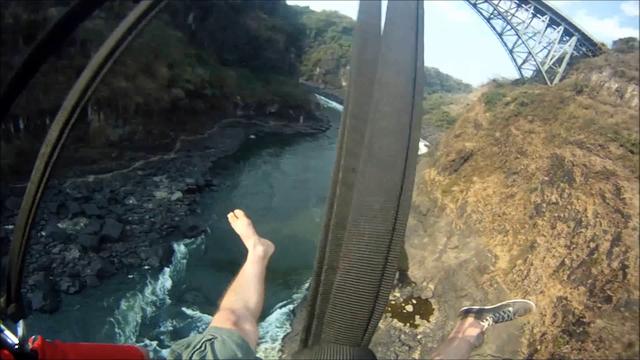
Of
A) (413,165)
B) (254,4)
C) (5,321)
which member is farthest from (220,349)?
(254,4)

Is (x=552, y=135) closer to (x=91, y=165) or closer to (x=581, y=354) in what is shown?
(x=581, y=354)

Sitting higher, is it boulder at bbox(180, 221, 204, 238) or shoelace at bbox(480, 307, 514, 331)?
shoelace at bbox(480, 307, 514, 331)

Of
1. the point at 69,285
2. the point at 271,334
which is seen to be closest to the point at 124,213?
the point at 69,285

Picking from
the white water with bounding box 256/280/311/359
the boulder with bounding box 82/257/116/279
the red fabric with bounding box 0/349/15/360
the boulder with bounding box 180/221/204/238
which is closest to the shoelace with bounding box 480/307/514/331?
the white water with bounding box 256/280/311/359

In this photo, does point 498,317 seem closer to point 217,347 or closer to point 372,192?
point 217,347

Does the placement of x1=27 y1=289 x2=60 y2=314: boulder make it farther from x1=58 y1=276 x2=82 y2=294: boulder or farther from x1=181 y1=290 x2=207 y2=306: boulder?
x1=181 y1=290 x2=207 y2=306: boulder

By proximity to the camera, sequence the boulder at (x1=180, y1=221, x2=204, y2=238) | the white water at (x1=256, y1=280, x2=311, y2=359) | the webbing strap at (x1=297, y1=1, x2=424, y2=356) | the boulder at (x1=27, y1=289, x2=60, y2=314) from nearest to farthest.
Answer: the webbing strap at (x1=297, y1=1, x2=424, y2=356), the white water at (x1=256, y1=280, x2=311, y2=359), the boulder at (x1=180, y1=221, x2=204, y2=238), the boulder at (x1=27, y1=289, x2=60, y2=314)
